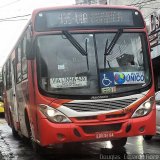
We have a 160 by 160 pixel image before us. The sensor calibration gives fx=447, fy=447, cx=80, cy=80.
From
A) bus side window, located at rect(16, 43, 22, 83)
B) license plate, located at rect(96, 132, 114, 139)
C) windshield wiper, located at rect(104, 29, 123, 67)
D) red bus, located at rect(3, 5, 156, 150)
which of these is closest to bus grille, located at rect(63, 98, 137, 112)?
red bus, located at rect(3, 5, 156, 150)

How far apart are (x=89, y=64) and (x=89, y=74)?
0.22 meters

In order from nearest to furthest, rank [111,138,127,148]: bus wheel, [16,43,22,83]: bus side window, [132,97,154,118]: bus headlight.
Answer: [132,97,154,118]: bus headlight
[111,138,127,148]: bus wheel
[16,43,22,83]: bus side window

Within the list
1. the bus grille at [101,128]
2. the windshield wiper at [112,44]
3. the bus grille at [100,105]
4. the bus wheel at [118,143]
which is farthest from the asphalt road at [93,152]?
the windshield wiper at [112,44]

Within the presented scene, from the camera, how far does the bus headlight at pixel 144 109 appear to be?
9328mm

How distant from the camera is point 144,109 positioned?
370 inches

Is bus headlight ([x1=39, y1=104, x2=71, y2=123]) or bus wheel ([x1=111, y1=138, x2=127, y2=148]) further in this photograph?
bus wheel ([x1=111, y1=138, x2=127, y2=148])

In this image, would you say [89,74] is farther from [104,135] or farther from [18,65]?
[18,65]

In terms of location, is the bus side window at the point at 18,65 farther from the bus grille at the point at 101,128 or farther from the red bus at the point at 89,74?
the bus grille at the point at 101,128

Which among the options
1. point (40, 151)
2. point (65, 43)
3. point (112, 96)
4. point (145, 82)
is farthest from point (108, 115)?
point (40, 151)

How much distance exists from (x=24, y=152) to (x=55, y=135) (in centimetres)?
322

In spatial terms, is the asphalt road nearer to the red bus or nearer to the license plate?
the license plate

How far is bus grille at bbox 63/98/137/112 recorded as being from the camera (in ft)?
29.6

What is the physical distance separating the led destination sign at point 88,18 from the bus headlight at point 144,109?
1.67m

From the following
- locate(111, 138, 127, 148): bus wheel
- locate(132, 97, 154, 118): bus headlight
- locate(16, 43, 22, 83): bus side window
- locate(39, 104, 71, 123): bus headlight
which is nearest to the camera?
locate(39, 104, 71, 123): bus headlight
